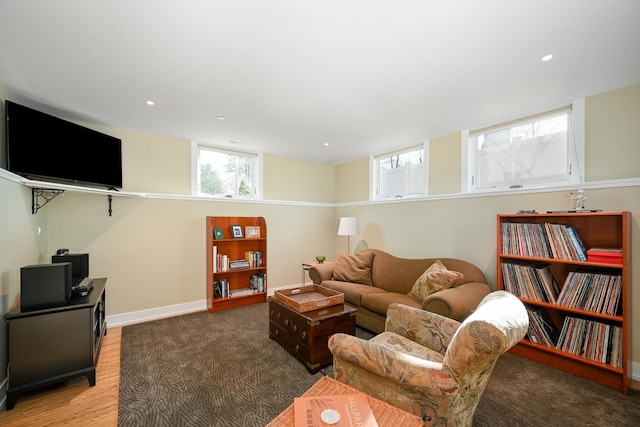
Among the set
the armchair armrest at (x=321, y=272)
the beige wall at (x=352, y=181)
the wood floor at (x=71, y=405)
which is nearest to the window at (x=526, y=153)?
the beige wall at (x=352, y=181)

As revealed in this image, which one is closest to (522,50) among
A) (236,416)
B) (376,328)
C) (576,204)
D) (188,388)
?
(576,204)

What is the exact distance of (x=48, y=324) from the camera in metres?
1.99

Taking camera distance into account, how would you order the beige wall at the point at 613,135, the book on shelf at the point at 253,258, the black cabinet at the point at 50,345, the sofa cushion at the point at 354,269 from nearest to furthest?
1. the black cabinet at the point at 50,345
2. the beige wall at the point at 613,135
3. the sofa cushion at the point at 354,269
4. the book on shelf at the point at 253,258

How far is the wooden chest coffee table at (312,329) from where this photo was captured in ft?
7.52

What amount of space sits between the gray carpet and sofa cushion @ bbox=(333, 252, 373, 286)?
1.37 metres

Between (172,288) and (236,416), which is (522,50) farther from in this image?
(172,288)

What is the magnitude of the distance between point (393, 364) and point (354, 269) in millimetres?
2438

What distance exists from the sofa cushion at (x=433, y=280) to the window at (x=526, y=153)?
45.9 inches

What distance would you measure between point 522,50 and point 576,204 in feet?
5.30

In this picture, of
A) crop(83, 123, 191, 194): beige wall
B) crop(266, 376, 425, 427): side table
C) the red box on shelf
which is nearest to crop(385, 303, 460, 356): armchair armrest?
crop(266, 376, 425, 427): side table

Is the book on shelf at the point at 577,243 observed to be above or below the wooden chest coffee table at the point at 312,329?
above

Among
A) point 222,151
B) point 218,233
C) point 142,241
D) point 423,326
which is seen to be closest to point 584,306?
point 423,326

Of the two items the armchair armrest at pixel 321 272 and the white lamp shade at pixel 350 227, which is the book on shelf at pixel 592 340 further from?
the white lamp shade at pixel 350 227

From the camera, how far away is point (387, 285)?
3555mm
